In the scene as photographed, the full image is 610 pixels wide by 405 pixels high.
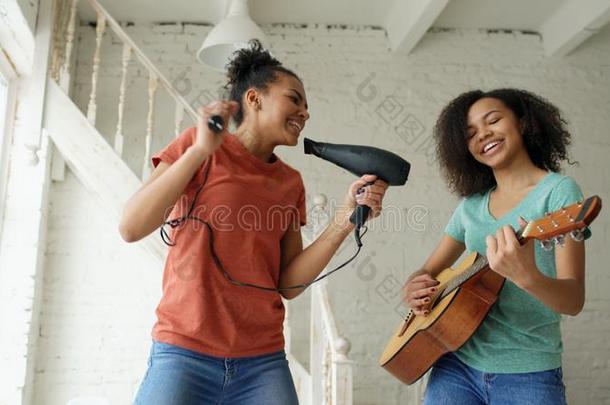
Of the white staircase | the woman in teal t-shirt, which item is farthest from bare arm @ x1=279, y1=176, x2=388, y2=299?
the white staircase

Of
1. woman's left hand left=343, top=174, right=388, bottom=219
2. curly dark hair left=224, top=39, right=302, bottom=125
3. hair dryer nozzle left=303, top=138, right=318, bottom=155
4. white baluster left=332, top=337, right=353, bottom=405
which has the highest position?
curly dark hair left=224, top=39, right=302, bottom=125

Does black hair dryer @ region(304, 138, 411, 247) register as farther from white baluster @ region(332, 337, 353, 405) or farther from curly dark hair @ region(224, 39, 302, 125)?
white baluster @ region(332, 337, 353, 405)

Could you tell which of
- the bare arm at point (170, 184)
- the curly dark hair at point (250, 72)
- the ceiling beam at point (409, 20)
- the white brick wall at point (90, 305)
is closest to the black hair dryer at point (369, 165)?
the curly dark hair at point (250, 72)

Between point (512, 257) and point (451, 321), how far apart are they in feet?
1.04

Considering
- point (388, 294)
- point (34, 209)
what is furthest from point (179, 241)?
point (388, 294)

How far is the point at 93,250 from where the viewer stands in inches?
130

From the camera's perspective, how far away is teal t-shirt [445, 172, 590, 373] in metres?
1.26

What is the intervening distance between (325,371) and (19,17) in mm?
2165

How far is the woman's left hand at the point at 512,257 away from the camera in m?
1.10

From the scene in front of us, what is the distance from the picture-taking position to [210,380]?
1.08m

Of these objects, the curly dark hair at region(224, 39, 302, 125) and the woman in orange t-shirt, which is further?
the curly dark hair at region(224, 39, 302, 125)

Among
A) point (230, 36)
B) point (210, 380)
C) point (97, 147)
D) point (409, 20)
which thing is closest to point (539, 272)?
point (210, 380)

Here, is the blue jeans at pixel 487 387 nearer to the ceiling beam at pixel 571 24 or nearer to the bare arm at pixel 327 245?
the bare arm at pixel 327 245

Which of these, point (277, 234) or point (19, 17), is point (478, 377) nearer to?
point (277, 234)
